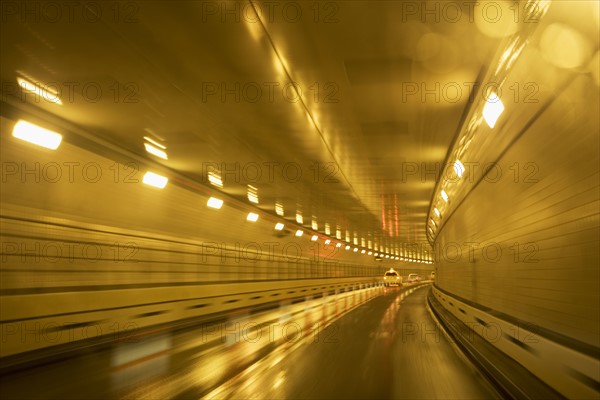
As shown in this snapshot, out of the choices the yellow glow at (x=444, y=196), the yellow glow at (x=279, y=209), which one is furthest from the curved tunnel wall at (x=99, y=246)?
the yellow glow at (x=444, y=196)

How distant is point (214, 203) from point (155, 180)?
156 inches

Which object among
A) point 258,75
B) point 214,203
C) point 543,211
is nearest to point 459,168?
point 543,211

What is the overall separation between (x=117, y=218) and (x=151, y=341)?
3.07 meters

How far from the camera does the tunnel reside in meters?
5.68

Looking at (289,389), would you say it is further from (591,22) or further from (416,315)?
(416,315)

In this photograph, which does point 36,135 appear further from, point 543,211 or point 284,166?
point 543,211

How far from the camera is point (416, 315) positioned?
65.6 feet

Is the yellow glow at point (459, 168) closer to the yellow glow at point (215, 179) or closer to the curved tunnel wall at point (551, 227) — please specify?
the curved tunnel wall at point (551, 227)

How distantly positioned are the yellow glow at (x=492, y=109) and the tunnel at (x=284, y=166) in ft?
0.18

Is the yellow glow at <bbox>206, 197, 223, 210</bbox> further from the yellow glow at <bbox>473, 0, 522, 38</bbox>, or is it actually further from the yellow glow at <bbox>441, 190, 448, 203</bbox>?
the yellow glow at <bbox>473, 0, 522, 38</bbox>

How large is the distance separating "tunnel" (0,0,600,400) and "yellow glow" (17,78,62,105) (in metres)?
0.07

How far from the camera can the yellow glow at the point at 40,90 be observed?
299 inches

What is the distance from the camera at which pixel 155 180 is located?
41.4ft

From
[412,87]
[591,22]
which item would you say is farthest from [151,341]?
[591,22]
